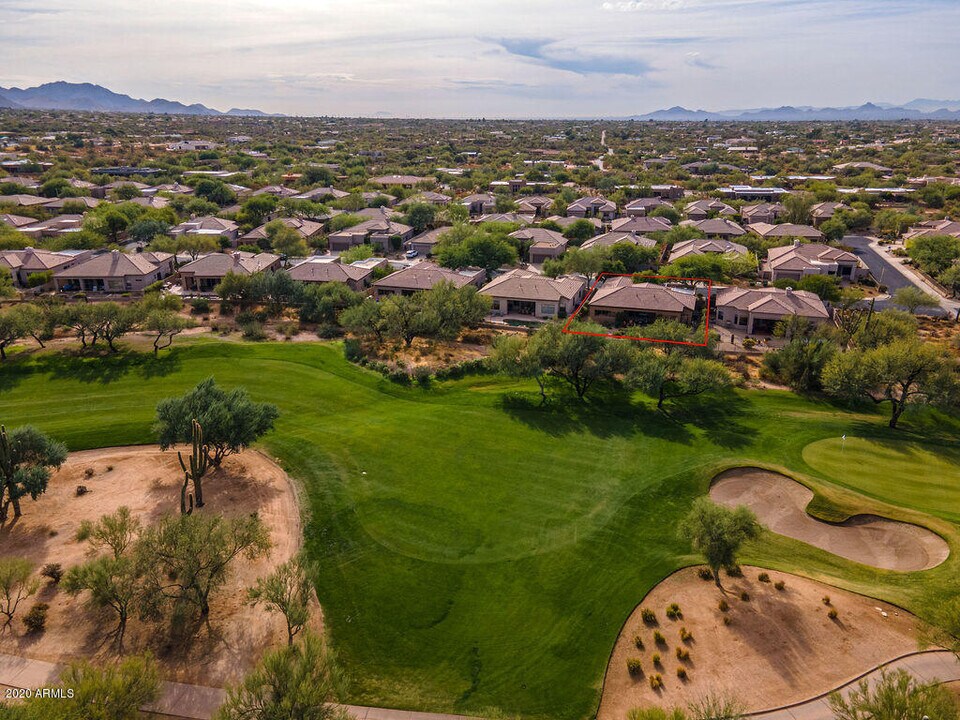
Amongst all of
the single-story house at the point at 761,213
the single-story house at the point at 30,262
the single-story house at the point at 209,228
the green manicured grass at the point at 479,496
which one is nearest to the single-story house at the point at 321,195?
the single-story house at the point at 209,228

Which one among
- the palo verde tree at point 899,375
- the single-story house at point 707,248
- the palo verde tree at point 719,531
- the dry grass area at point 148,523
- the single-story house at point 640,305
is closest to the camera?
the dry grass area at point 148,523

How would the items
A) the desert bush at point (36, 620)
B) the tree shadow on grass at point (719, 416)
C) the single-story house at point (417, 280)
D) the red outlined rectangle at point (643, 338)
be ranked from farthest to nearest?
1. the single-story house at point (417, 280)
2. the red outlined rectangle at point (643, 338)
3. the tree shadow on grass at point (719, 416)
4. the desert bush at point (36, 620)

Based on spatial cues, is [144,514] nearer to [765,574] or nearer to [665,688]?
[665,688]

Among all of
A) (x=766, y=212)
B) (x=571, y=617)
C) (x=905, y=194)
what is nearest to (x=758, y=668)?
(x=571, y=617)

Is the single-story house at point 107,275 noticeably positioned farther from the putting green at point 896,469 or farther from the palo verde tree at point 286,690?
the putting green at point 896,469

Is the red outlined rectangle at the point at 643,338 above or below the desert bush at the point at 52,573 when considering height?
above

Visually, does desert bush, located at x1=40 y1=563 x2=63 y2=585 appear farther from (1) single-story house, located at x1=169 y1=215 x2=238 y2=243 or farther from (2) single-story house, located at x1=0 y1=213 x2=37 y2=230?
(2) single-story house, located at x1=0 y1=213 x2=37 y2=230

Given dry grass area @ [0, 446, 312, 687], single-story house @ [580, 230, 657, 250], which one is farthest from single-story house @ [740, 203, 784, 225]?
dry grass area @ [0, 446, 312, 687]
